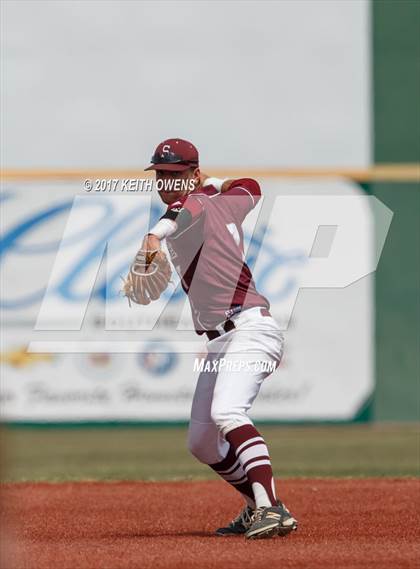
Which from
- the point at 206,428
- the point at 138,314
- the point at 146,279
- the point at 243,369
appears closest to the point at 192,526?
the point at 206,428

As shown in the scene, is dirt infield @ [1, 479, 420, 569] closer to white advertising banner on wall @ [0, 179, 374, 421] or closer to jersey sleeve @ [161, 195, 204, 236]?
jersey sleeve @ [161, 195, 204, 236]

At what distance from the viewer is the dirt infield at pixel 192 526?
17.1 feet

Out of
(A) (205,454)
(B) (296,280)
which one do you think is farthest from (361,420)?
(A) (205,454)

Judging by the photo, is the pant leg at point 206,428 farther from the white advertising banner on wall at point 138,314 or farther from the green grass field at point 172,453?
the white advertising banner on wall at point 138,314

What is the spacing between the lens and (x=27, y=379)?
14.1 meters

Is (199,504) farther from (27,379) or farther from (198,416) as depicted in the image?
(27,379)

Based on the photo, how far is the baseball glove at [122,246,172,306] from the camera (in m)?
6.20

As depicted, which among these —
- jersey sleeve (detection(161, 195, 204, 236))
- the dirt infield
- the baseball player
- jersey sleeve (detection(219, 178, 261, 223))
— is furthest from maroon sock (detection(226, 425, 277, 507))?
jersey sleeve (detection(219, 178, 261, 223))

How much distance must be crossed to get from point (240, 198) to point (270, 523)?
1.68 metres

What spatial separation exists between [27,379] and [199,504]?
21.3 ft

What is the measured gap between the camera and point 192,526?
682 cm

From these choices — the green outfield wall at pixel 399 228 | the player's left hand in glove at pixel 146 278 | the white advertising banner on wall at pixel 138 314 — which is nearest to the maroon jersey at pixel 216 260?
the player's left hand in glove at pixel 146 278

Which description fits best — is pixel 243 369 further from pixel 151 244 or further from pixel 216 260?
pixel 151 244

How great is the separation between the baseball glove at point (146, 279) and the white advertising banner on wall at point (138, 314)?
7.61 meters
